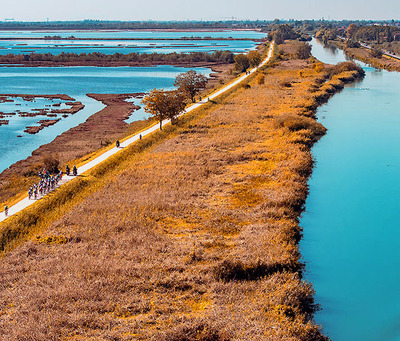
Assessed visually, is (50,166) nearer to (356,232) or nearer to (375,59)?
(356,232)

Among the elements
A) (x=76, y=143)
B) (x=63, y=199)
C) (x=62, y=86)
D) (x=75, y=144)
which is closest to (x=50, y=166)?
(x=63, y=199)

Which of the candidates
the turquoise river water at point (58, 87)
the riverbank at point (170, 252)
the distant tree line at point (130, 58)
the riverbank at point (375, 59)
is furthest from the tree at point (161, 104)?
the distant tree line at point (130, 58)

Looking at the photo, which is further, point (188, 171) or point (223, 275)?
point (188, 171)

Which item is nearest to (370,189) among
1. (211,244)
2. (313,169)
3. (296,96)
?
(313,169)

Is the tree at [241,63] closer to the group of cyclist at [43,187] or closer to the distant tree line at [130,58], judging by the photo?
the distant tree line at [130,58]

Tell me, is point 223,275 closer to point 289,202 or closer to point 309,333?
point 309,333

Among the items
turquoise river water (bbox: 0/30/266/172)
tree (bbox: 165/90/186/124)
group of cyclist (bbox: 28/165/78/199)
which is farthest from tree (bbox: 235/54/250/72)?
group of cyclist (bbox: 28/165/78/199)

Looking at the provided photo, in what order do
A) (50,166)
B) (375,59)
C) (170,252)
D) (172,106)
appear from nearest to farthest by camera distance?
1. (170,252)
2. (50,166)
3. (172,106)
4. (375,59)
